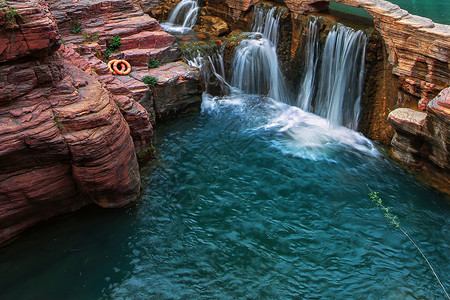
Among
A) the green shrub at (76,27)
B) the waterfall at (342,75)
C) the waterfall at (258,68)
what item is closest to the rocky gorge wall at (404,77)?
the waterfall at (342,75)

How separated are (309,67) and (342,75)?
146 cm

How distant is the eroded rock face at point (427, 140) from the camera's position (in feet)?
27.3

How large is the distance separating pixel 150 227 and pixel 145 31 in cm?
778

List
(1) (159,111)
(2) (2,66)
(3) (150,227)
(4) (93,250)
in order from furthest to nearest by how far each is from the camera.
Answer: (1) (159,111) → (3) (150,227) → (4) (93,250) → (2) (2,66)

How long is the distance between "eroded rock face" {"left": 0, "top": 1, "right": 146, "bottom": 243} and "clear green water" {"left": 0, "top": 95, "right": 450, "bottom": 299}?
0.69 meters

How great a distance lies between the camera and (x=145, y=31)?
13.3m

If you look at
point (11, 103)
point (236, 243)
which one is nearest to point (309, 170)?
point (236, 243)

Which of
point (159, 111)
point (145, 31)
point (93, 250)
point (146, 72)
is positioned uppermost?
point (145, 31)

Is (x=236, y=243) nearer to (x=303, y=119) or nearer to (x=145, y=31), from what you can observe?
(x=303, y=119)

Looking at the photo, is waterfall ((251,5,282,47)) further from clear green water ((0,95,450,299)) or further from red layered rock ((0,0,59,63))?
red layered rock ((0,0,59,63))

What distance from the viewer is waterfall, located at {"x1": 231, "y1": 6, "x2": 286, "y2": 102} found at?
13930mm

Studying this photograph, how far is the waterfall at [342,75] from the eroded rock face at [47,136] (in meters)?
7.03

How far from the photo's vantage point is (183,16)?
1670 centimetres

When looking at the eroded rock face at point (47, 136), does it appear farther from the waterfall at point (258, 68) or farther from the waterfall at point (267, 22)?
the waterfall at point (267, 22)
